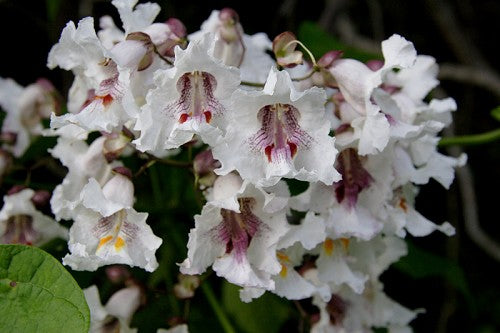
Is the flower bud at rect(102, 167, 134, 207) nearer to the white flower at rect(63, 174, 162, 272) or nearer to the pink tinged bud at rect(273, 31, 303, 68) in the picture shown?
the white flower at rect(63, 174, 162, 272)

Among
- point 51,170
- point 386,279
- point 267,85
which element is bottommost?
point 386,279

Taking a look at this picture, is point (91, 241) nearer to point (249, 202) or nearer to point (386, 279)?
point (249, 202)

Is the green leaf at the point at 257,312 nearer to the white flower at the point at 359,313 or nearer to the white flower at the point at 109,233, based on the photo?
the white flower at the point at 359,313

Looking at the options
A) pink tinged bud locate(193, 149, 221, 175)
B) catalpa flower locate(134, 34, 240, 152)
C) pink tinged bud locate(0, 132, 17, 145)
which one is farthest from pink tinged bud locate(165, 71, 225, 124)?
pink tinged bud locate(0, 132, 17, 145)

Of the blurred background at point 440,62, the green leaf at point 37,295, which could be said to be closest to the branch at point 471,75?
the blurred background at point 440,62

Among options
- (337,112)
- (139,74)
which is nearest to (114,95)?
(139,74)

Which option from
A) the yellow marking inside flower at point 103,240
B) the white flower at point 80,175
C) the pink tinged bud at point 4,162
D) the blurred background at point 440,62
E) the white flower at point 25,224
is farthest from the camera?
the blurred background at point 440,62

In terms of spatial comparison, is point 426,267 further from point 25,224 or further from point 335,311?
point 25,224
